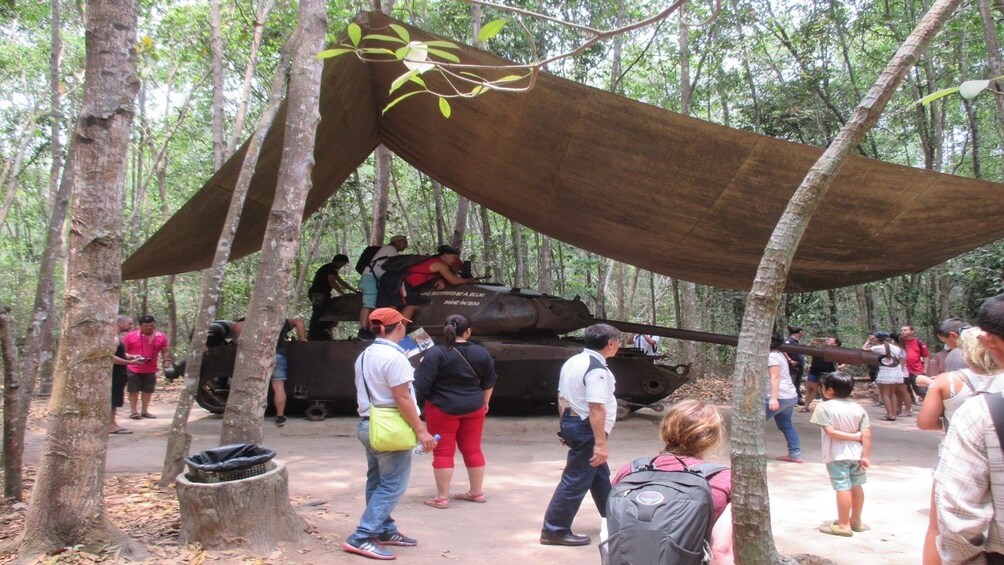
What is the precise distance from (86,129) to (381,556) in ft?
8.63

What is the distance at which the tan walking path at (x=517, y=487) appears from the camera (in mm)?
4363

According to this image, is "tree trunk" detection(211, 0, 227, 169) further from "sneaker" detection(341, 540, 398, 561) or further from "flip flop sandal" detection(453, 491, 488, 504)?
"sneaker" detection(341, 540, 398, 561)

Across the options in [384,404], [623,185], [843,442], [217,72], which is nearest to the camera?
[384,404]

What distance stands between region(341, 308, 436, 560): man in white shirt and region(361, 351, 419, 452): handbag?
48 mm

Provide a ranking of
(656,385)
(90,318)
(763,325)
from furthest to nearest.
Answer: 1. (656,385)
2. (90,318)
3. (763,325)

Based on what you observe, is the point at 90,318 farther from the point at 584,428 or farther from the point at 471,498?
the point at 471,498

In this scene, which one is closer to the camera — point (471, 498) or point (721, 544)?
point (721, 544)

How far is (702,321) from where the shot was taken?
1588 centimetres

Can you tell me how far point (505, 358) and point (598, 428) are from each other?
171 inches

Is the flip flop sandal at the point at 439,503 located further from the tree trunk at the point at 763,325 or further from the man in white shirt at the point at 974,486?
the man in white shirt at the point at 974,486

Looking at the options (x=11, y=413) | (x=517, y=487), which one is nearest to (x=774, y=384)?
(x=517, y=487)

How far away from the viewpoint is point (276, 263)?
4668 millimetres

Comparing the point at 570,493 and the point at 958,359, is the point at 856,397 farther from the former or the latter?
the point at 570,493

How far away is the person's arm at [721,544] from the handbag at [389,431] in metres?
2.22
